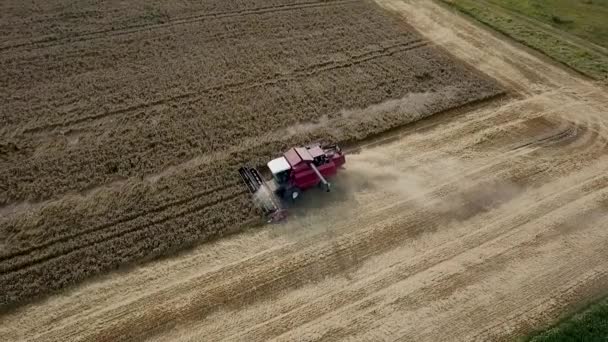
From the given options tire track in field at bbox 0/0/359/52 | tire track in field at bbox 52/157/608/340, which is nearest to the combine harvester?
tire track in field at bbox 52/157/608/340

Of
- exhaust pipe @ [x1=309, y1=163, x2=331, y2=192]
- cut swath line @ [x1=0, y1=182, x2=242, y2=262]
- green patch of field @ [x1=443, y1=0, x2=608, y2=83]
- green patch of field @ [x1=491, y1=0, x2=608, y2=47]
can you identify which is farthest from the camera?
green patch of field @ [x1=491, y1=0, x2=608, y2=47]

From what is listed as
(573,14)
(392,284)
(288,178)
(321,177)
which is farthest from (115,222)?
(573,14)

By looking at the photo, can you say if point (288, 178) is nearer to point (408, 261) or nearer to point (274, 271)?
point (274, 271)

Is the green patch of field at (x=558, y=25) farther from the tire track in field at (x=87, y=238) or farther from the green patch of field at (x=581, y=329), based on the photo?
the tire track in field at (x=87, y=238)

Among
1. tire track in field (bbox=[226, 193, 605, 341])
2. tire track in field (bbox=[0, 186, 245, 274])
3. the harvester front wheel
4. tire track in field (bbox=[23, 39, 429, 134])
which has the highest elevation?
tire track in field (bbox=[23, 39, 429, 134])

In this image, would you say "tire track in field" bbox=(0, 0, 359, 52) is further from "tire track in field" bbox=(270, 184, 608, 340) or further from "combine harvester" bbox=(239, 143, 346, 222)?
"tire track in field" bbox=(270, 184, 608, 340)

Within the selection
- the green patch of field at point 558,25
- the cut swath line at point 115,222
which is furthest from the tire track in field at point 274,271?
the green patch of field at point 558,25
